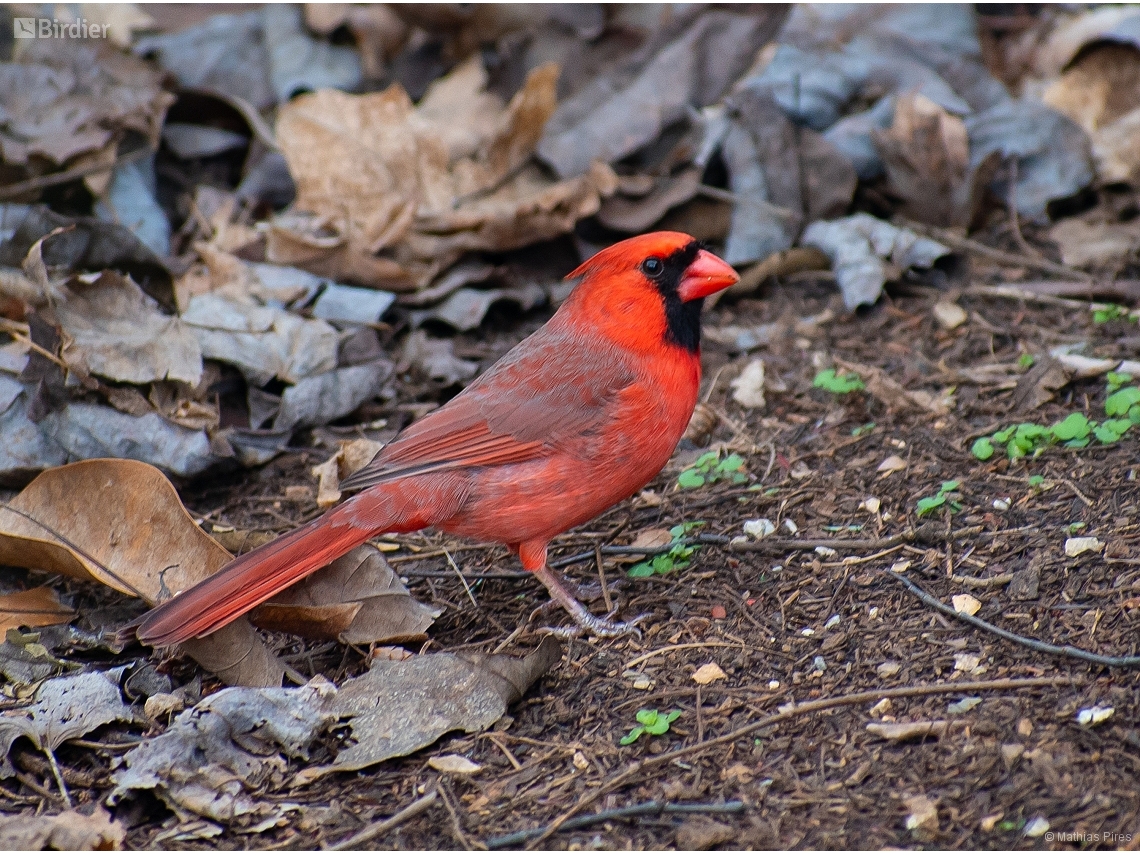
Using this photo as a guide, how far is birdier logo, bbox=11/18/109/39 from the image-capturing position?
608 centimetres

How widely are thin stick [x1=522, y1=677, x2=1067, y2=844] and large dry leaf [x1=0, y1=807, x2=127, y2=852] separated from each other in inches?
41.9

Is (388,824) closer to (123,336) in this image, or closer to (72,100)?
(123,336)

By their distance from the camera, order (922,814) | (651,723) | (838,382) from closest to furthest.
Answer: (922,814) → (651,723) → (838,382)

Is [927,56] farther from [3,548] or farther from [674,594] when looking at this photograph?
[3,548]

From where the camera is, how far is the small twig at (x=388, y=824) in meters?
2.66

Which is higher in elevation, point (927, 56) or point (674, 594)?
point (927, 56)

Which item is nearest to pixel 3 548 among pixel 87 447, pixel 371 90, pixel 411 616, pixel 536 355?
pixel 87 447

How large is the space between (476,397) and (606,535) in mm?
742

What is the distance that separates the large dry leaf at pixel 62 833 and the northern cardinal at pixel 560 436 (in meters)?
0.88

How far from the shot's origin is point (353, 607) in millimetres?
3402

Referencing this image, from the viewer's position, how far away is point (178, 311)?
505cm

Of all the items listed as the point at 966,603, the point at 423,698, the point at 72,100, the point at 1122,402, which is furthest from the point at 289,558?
the point at 72,100

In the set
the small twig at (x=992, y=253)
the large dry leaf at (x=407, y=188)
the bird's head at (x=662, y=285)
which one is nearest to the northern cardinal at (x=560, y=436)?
the bird's head at (x=662, y=285)

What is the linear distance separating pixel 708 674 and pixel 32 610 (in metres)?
2.09
